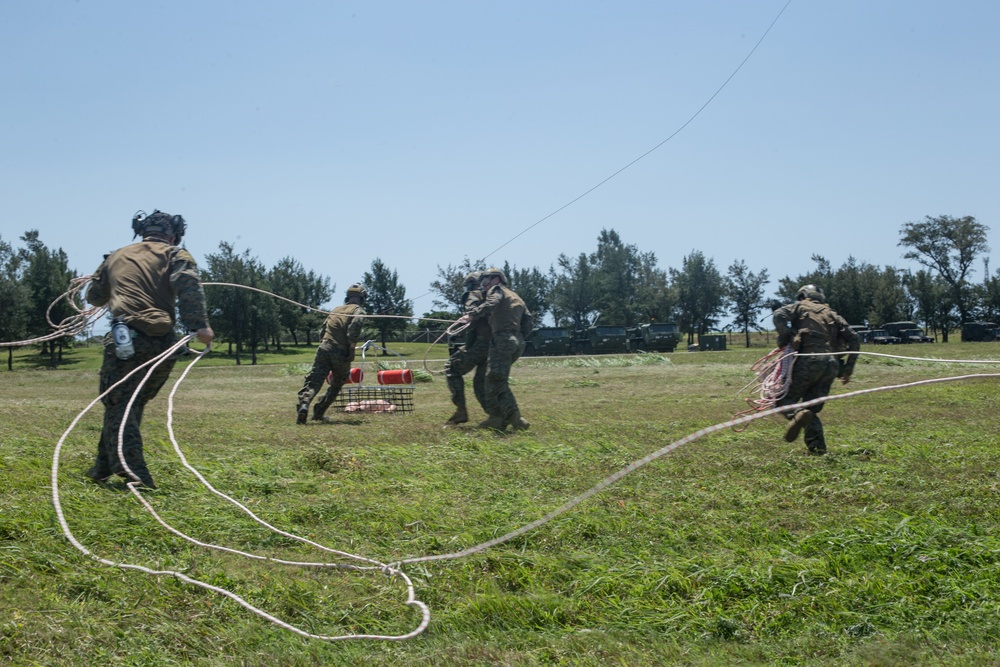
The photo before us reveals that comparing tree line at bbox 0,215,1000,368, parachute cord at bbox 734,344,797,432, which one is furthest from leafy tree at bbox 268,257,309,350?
parachute cord at bbox 734,344,797,432

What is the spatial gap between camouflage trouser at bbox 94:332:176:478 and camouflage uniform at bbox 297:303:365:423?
19.4 feet

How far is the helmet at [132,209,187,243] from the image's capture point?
7320mm

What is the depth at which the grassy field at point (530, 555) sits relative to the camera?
392 centimetres

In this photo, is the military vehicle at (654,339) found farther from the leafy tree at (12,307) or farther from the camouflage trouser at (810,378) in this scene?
the camouflage trouser at (810,378)

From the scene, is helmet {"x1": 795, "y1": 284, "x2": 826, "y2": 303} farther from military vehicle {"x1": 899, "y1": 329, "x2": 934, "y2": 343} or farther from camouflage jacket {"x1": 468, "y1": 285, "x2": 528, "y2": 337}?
military vehicle {"x1": 899, "y1": 329, "x2": 934, "y2": 343}

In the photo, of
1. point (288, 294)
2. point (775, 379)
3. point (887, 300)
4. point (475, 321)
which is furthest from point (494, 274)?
point (887, 300)

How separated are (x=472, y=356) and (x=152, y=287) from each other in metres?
6.04

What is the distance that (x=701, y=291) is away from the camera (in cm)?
7175

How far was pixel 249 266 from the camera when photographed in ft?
147

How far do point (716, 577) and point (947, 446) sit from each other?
217 inches

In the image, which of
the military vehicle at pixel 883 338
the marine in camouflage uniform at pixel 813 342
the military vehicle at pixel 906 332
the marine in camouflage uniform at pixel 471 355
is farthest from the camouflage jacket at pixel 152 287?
the military vehicle at pixel 906 332

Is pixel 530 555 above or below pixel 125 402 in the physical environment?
below

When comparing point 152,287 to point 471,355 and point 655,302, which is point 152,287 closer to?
point 471,355

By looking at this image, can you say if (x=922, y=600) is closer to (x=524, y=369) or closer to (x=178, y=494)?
(x=178, y=494)
